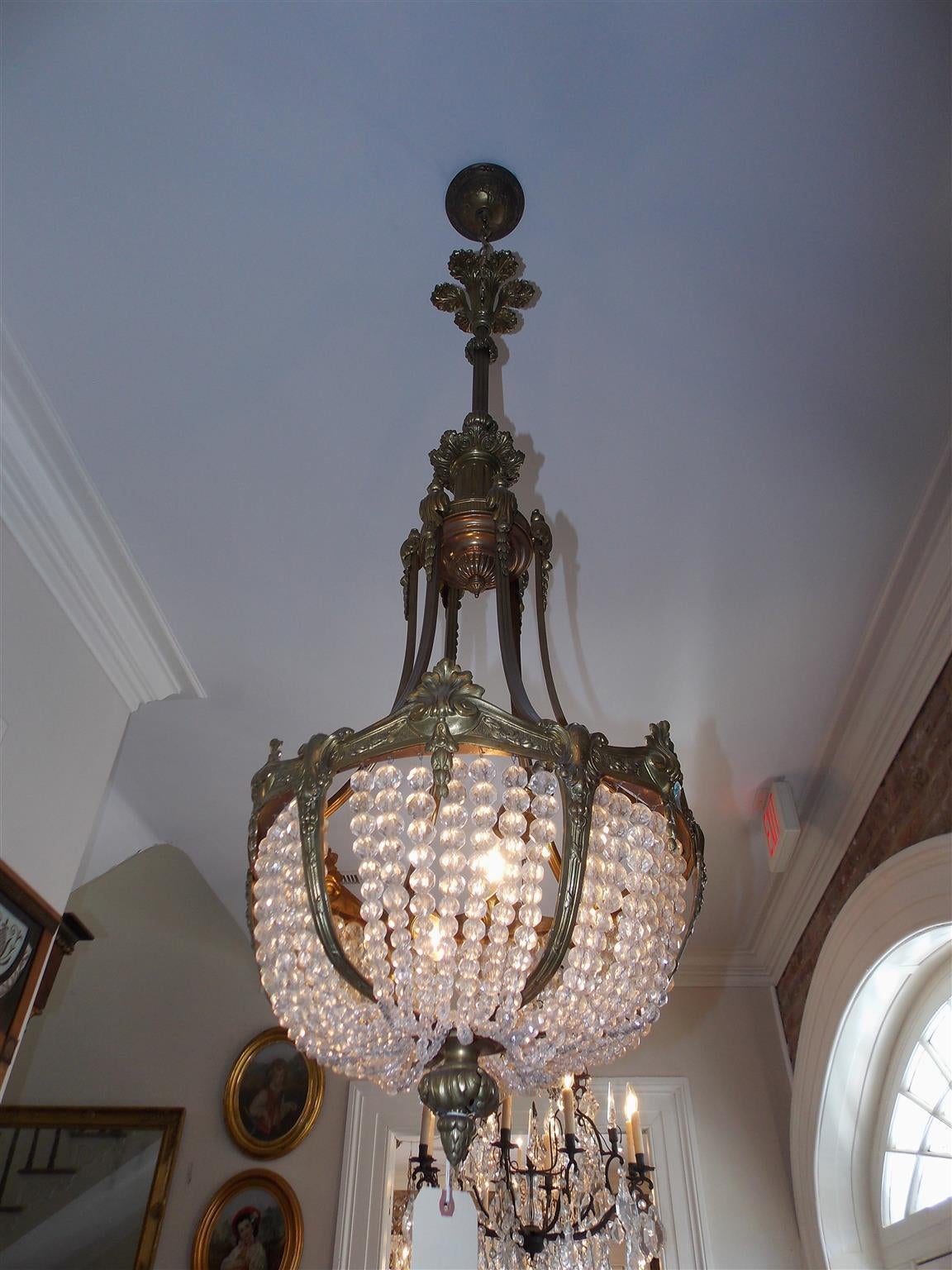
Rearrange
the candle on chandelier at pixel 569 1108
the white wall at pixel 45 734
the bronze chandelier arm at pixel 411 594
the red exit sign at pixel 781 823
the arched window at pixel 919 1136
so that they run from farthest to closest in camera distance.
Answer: the red exit sign at pixel 781 823, the arched window at pixel 919 1136, the candle on chandelier at pixel 569 1108, the white wall at pixel 45 734, the bronze chandelier arm at pixel 411 594

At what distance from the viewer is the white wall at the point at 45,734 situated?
1817 millimetres

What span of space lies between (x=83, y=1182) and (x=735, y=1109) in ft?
9.12

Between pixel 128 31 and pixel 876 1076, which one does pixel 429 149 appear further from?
pixel 876 1076

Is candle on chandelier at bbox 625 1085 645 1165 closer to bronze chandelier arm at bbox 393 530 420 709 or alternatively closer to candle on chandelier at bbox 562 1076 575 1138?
candle on chandelier at bbox 562 1076 575 1138

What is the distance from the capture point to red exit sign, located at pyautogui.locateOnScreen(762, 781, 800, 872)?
2623mm

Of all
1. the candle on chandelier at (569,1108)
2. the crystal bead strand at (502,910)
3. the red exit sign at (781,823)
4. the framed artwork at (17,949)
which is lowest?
the crystal bead strand at (502,910)

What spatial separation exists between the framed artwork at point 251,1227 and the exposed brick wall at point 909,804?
2387 mm

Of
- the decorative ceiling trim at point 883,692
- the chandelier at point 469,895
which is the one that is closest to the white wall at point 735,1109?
the decorative ceiling trim at point 883,692

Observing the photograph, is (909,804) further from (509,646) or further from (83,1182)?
(83,1182)

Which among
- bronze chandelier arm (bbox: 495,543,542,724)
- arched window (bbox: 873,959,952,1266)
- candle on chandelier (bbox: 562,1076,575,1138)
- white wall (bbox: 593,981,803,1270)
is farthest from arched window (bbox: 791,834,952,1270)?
bronze chandelier arm (bbox: 495,543,542,724)

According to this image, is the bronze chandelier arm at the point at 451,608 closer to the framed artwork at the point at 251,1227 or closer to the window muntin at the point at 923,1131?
the window muntin at the point at 923,1131

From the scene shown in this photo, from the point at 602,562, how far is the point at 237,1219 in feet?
10.5

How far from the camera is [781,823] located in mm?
2631

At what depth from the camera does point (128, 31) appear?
1229mm
